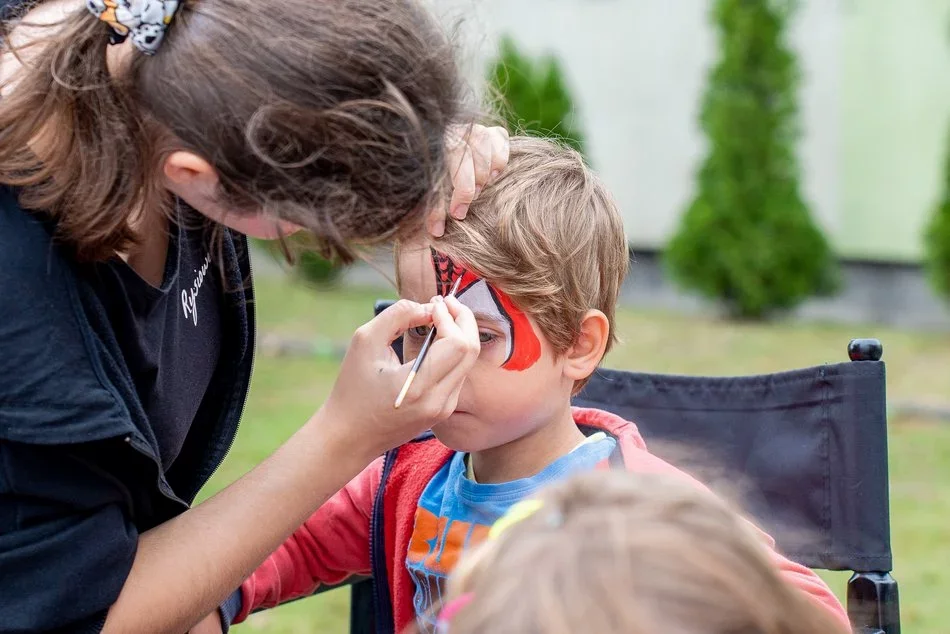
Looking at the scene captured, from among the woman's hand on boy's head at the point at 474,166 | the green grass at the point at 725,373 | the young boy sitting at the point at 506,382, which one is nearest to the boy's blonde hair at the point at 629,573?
the woman's hand on boy's head at the point at 474,166

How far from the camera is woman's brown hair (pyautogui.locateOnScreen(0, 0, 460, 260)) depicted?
1395 millimetres

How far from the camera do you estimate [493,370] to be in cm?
196

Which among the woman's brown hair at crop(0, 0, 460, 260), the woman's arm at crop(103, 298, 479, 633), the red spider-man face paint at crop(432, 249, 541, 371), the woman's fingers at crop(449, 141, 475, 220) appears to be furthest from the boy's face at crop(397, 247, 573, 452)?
the woman's brown hair at crop(0, 0, 460, 260)

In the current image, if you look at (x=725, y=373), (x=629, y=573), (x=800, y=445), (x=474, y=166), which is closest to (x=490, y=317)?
(x=474, y=166)

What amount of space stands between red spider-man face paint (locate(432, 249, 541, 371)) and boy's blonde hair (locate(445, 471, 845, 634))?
856mm

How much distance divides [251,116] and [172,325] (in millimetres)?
543

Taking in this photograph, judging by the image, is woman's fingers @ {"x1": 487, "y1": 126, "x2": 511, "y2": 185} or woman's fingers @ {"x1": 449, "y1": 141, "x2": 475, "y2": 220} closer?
woman's fingers @ {"x1": 449, "y1": 141, "x2": 475, "y2": 220}

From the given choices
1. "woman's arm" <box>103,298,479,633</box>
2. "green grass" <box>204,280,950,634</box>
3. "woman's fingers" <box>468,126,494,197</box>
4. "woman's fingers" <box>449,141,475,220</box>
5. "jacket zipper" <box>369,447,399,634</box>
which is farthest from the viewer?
"green grass" <box>204,280,950,634</box>

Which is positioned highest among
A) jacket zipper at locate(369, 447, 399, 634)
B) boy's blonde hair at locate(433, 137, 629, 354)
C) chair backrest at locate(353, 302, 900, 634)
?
boy's blonde hair at locate(433, 137, 629, 354)

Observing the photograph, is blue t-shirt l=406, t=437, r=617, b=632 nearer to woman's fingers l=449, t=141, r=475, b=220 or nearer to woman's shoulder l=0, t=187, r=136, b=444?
woman's fingers l=449, t=141, r=475, b=220

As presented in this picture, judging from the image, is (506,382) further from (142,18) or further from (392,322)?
(142,18)

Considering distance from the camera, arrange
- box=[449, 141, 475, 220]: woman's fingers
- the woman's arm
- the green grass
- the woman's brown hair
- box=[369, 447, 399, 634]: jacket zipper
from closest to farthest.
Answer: the woman's brown hair
the woman's arm
box=[449, 141, 475, 220]: woman's fingers
box=[369, 447, 399, 634]: jacket zipper
the green grass

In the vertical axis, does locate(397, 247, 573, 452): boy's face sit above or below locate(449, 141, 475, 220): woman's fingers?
below

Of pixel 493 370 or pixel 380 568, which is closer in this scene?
pixel 493 370
